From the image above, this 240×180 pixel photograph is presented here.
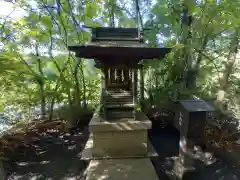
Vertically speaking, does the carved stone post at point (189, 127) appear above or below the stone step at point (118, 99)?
below

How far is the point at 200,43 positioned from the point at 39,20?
4723 mm

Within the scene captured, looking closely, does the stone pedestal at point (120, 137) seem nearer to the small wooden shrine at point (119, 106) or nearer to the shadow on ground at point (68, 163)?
the small wooden shrine at point (119, 106)

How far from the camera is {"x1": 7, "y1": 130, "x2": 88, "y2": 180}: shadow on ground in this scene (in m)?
3.03

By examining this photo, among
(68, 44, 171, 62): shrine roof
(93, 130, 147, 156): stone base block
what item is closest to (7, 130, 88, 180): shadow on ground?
(93, 130, 147, 156): stone base block

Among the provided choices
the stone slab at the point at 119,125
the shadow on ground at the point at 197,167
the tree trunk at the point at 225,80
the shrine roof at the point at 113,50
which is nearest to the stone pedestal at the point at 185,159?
the shadow on ground at the point at 197,167

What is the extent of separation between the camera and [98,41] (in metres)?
2.79

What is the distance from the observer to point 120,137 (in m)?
3.00

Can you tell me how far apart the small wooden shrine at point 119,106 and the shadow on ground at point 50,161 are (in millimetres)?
743

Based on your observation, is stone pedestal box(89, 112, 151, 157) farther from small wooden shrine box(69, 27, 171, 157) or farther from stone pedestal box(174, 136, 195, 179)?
stone pedestal box(174, 136, 195, 179)

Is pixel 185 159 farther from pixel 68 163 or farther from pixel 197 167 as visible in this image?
pixel 68 163

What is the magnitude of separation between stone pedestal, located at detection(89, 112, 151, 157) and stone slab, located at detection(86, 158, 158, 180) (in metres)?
0.16

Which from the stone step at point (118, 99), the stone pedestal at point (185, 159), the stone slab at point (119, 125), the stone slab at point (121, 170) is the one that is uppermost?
the stone step at point (118, 99)

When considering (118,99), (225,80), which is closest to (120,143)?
(118,99)

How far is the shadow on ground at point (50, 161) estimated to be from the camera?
303cm
